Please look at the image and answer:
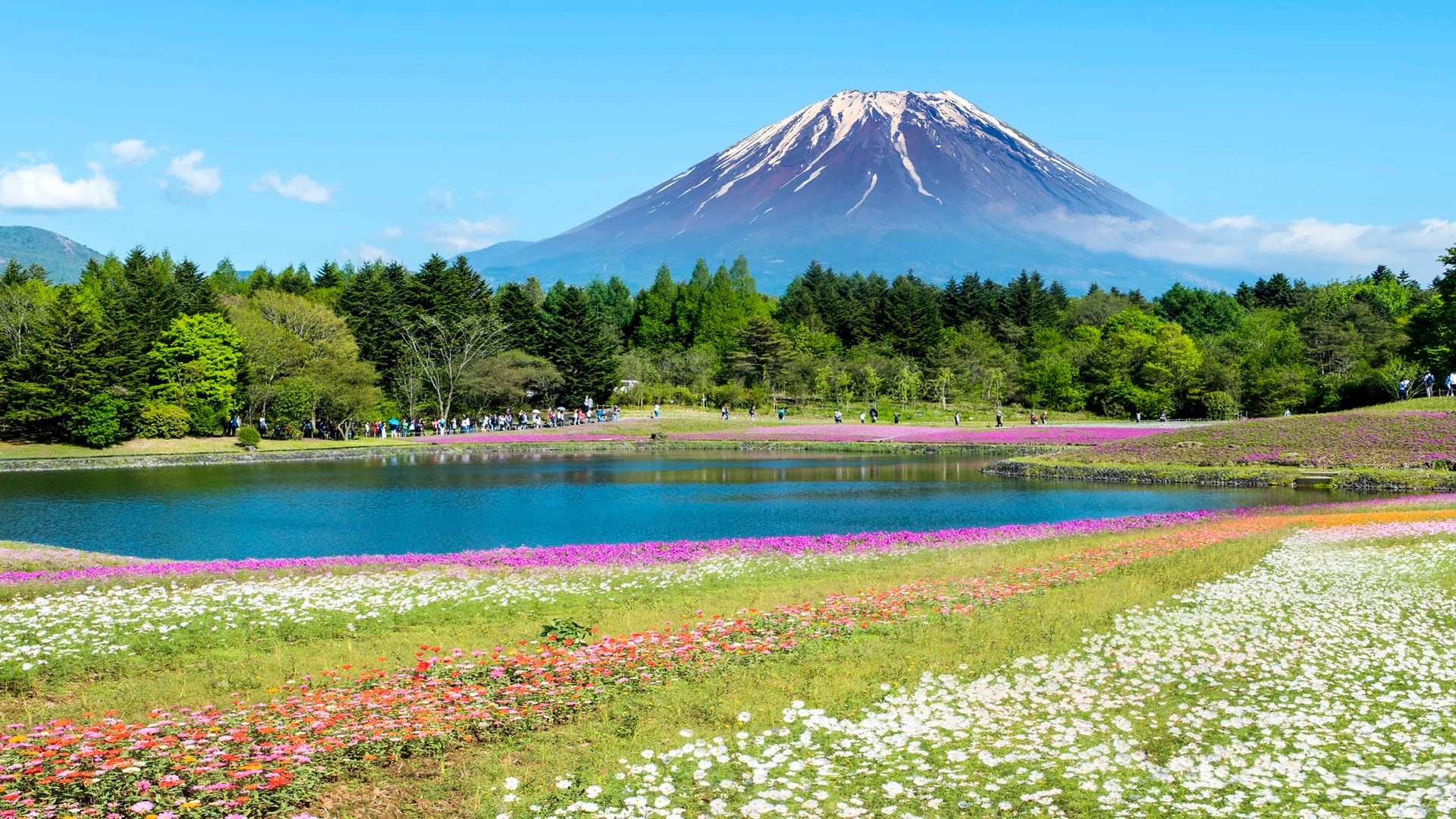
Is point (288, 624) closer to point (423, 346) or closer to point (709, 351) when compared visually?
point (423, 346)

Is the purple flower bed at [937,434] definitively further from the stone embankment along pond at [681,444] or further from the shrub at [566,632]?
the shrub at [566,632]

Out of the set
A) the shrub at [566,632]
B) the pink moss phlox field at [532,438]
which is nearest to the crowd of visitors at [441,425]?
the pink moss phlox field at [532,438]

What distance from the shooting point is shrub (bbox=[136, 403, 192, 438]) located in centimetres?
6525

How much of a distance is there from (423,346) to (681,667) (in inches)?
3345

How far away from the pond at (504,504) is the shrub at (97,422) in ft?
39.1

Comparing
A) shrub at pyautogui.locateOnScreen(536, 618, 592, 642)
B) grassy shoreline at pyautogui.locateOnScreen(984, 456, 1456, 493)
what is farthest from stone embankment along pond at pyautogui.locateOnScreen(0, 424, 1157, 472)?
shrub at pyautogui.locateOnScreen(536, 618, 592, 642)

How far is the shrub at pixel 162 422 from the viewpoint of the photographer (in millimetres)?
65250

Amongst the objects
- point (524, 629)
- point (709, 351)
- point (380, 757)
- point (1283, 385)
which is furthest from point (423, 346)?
point (380, 757)

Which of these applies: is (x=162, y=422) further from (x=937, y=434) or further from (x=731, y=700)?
(x=731, y=700)

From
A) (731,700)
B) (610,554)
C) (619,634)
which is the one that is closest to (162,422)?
(610,554)

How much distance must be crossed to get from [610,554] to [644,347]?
115m

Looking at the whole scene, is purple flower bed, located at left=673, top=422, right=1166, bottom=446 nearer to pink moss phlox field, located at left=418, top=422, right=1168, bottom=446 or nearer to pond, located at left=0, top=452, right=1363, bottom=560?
pink moss phlox field, located at left=418, top=422, right=1168, bottom=446

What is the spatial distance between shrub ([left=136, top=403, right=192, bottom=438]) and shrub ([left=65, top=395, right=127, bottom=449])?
194 cm

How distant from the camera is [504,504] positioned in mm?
37906
